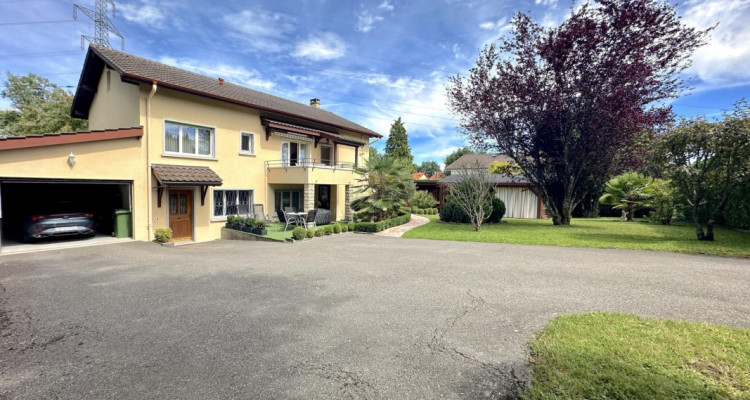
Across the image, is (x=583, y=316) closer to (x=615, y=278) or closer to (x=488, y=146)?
(x=615, y=278)

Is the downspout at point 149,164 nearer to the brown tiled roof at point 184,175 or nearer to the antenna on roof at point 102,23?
the brown tiled roof at point 184,175

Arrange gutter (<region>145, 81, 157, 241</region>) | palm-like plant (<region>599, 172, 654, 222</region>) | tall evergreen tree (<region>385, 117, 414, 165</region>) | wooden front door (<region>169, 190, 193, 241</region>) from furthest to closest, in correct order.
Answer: tall evergreen tree (<region>385, 117, 414, 165</region>)
palm-like plant (<region>599, 172, 654, 222</region>)
wooden front door (<region>169, 190, 193, 241</region>)
gutter (<region>145, 81, 157, 241</region>)

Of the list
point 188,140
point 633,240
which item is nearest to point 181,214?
Answer: point 188,140

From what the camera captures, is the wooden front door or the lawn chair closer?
the wooden front door

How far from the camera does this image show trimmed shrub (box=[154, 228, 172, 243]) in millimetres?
11945

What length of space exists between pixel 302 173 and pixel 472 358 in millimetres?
13540

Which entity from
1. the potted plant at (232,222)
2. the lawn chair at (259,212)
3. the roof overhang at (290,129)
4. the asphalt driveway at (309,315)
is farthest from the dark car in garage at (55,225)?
the roof overhang at (290,129)

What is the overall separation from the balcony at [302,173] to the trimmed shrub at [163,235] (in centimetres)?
565

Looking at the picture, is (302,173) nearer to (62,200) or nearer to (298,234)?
(298,234)

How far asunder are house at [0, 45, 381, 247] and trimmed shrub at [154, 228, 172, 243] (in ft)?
1.25

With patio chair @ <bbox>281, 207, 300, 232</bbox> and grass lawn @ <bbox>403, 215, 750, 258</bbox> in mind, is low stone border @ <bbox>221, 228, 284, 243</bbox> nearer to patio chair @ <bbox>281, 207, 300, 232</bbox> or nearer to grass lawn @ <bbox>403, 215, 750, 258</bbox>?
patio chair @ <bbox>281, 207, 300, 232</bbox>

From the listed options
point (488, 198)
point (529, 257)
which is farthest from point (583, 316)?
point (488, 198)

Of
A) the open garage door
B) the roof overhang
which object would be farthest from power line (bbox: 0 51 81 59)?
the roof overhang

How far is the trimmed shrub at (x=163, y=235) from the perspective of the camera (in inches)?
470
